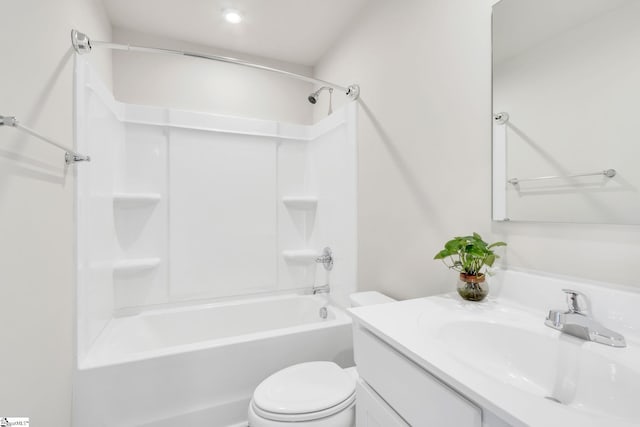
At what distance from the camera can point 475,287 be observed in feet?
3.25

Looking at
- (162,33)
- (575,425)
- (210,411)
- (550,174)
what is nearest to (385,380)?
(575,425)

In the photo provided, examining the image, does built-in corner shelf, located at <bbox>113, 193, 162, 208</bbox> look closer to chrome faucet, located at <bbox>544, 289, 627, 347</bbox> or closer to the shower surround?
the shower surround

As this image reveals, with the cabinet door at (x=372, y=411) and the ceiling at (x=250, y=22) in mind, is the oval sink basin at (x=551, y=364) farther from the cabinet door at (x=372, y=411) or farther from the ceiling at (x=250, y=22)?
the ceiling at (x=250, y=22)

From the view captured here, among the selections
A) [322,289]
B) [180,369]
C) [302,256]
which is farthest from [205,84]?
[180,369]

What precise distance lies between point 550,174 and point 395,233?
0.79 meters

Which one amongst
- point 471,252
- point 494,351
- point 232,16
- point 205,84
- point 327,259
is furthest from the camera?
point 205,84

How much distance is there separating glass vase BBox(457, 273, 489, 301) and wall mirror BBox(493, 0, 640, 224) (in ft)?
0.80

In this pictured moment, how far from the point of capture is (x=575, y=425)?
16.6 inches

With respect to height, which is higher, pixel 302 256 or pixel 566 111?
pixel 566 111

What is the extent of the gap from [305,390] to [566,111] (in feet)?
4.68

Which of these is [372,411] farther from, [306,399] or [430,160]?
[430,160]

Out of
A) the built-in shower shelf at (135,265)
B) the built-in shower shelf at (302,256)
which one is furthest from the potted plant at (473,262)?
the built-in shower shelf at (135,265)

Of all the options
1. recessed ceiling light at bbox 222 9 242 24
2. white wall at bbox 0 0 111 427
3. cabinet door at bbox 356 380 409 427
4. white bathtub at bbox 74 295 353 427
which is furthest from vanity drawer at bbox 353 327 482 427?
recessed ceiling light at bbox 222 9 242 24

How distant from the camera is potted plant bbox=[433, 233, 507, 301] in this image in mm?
978
